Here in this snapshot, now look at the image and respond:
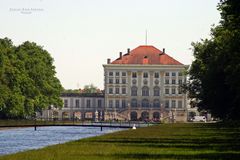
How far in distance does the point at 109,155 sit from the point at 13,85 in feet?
248

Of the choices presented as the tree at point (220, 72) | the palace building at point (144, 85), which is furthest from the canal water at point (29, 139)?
the palace building at point (144, 85)

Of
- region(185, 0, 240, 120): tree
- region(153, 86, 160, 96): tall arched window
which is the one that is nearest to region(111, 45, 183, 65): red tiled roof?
region(153, 86, 160, 96): tall arched window

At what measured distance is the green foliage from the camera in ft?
326

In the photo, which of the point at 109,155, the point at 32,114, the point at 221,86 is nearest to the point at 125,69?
the point at 32,114

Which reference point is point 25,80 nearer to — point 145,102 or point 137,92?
point 145,102

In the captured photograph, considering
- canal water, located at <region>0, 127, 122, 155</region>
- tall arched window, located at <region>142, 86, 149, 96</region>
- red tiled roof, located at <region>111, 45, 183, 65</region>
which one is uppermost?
red tiled roof, located at <region>111, 45, 183, 65</region>

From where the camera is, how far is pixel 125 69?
608ft

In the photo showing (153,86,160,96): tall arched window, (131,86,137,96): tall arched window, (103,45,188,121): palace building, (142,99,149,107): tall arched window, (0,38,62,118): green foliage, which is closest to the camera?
(0,38,62,118): green foliage

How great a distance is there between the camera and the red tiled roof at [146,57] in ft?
609

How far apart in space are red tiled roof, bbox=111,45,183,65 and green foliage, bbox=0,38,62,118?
5715 cm

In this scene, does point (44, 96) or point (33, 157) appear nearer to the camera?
point (33, 157)

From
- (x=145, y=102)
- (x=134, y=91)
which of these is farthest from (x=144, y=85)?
(x=145, y=102)

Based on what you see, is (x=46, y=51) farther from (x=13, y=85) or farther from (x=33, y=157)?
(x=33, y=157)

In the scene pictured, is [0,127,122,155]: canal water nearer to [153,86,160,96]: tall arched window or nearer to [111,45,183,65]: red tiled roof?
[111,45,183,65]: red tiled roof
